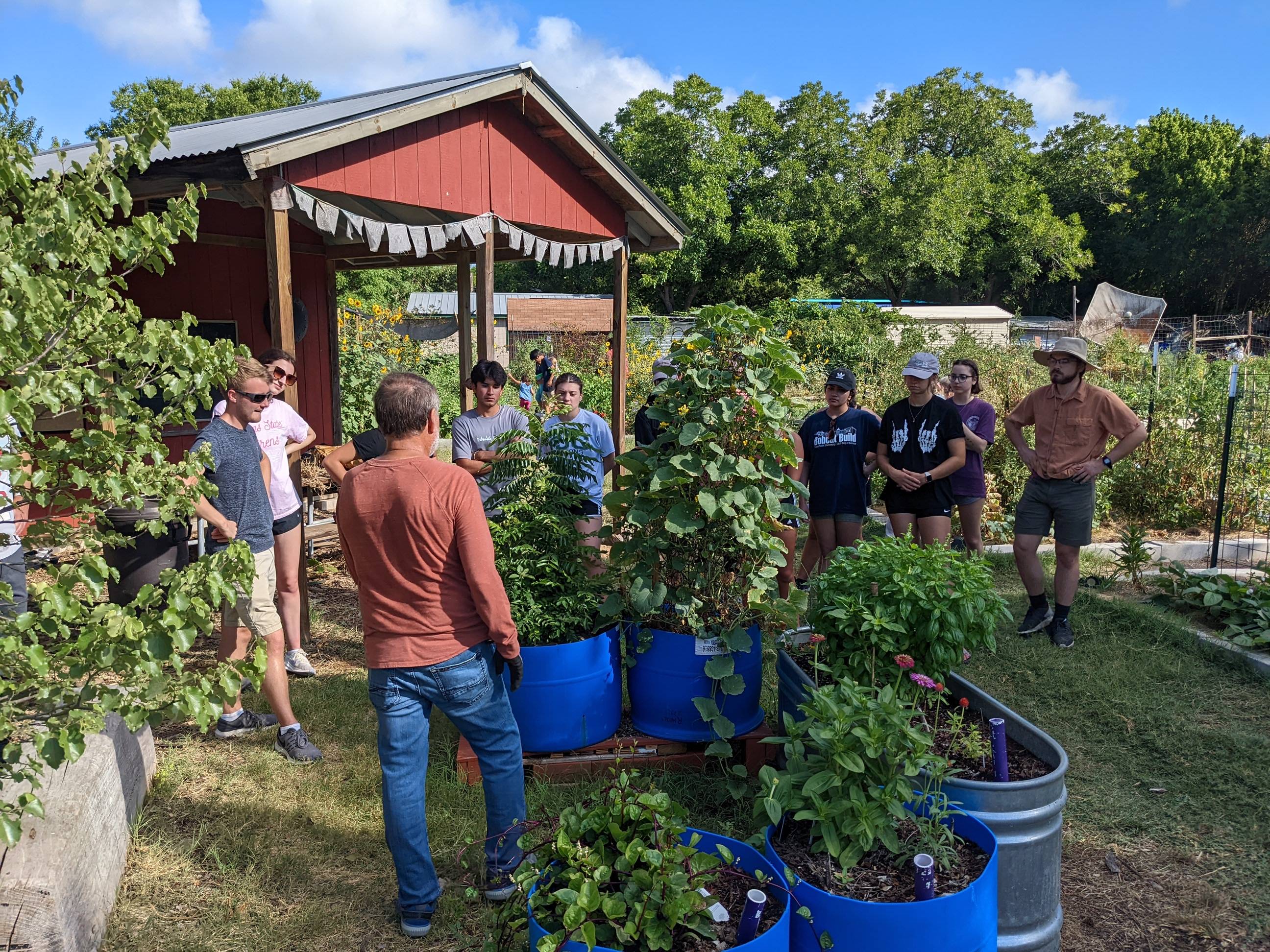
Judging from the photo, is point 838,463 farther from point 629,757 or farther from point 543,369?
point 543,369

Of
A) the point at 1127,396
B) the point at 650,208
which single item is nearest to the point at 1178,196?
→ the point at 1127,396

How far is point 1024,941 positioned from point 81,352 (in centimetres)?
304

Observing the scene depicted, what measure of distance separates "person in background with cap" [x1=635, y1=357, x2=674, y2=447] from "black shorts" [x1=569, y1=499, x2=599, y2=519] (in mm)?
419

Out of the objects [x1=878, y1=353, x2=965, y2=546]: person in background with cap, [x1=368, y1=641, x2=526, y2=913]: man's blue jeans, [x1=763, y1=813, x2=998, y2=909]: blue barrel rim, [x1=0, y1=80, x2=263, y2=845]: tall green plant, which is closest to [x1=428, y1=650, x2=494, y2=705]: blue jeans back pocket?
[x1=368, y1=641, x2=526, y2=913]: man's blue jeans

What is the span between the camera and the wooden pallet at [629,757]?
147 inches

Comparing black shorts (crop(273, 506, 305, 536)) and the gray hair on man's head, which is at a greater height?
the gray hair on man's head

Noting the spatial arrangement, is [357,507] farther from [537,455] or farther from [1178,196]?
[1178,196]

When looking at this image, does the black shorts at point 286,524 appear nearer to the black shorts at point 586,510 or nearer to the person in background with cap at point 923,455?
the black shorts at point 586,510

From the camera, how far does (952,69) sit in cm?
4422

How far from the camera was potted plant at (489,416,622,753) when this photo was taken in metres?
3.64

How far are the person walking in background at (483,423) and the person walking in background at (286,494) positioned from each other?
3.14 feet

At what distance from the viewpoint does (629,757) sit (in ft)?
12.2

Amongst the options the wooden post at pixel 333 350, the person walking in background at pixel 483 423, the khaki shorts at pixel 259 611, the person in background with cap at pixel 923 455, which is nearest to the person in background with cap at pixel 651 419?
the person walking in background at pixel 483 423

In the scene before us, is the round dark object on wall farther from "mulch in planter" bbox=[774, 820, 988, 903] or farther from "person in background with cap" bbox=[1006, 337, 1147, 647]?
"mulch in planter" bbox=[774, 820, 988, 903]
